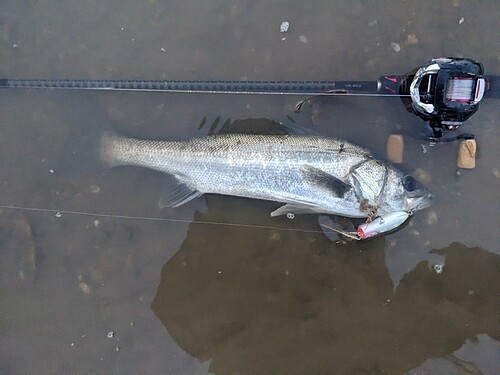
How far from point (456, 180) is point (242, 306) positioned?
1967mm

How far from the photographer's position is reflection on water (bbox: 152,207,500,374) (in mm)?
3086

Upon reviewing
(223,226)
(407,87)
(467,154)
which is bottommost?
(223,226)

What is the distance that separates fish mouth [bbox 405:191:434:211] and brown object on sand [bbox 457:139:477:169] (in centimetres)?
40

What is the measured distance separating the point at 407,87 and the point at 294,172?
101 centimetres

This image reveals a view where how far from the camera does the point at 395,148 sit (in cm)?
306

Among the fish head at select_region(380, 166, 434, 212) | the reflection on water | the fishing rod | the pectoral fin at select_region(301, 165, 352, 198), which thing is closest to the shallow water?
the reflection on water

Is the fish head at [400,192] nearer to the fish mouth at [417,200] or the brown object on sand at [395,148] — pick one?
the fish mouth at [417,200]

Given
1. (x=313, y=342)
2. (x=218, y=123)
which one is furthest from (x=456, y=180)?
(x=218, y=123)

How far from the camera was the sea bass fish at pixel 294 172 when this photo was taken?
9.31 ft

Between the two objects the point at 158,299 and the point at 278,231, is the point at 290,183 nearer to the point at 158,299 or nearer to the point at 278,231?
the point at 278,231

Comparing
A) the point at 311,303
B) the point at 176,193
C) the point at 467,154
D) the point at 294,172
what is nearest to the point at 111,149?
the point at 176,193

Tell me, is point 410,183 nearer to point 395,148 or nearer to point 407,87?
point 395,148

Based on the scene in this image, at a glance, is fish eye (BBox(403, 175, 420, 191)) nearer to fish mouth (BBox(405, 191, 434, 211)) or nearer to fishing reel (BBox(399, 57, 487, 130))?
fish mouth (BBox(405, 191, 434, 211))

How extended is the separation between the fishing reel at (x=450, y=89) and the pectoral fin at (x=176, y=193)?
68.3 inches
